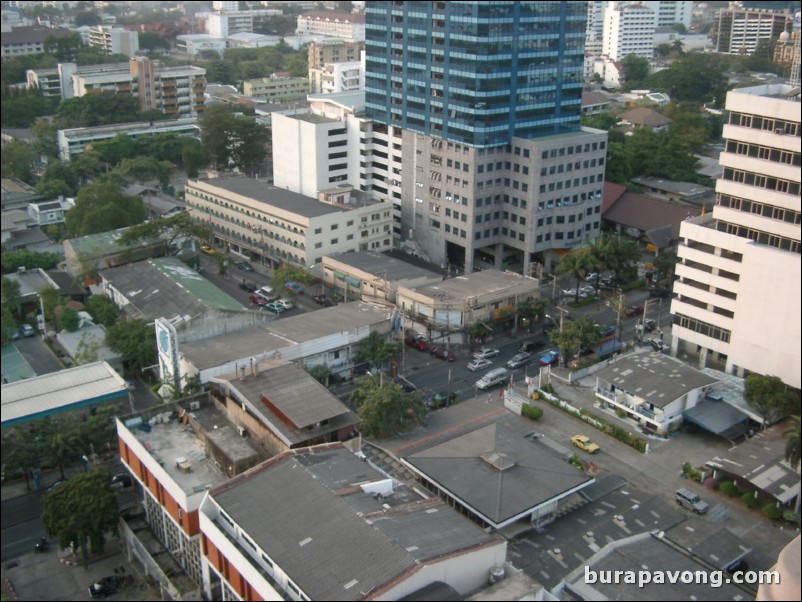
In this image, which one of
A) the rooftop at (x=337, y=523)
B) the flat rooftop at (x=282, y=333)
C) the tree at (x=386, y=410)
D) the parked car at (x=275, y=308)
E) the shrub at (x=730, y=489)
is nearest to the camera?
the rooftop at (x=337, y=523)

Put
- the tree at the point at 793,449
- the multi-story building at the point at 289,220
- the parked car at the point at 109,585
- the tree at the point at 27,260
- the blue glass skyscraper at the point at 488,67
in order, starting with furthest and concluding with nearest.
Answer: the multi-story building at the point at 289,220
the blue glass skyscraper at the point at 488,67
the tree at the point at 27,260
the tree at the point at 793,449
the parked car at the point at 109,585

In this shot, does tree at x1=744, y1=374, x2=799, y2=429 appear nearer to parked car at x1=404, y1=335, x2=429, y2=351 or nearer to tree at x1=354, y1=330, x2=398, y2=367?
tree at x1=354, y1=330, x2=398, y2=367

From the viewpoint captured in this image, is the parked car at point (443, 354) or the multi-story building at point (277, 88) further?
the multi-story building at point (277, 88)

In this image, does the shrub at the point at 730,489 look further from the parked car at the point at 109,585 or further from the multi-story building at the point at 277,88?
the multi-story building at the point at 277,88

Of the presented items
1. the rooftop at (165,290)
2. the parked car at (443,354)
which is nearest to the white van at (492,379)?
the parked car at (443,354)

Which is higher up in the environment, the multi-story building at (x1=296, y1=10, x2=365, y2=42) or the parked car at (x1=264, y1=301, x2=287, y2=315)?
the multi-story building at (x1=296, y1=10, x2=365, y2=42)

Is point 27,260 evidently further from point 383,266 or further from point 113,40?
point 113,40

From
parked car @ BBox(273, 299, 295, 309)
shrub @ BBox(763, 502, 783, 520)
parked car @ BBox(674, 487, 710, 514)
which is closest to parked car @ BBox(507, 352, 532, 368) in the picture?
parked car @ BBox(674, 487, 710, 514)

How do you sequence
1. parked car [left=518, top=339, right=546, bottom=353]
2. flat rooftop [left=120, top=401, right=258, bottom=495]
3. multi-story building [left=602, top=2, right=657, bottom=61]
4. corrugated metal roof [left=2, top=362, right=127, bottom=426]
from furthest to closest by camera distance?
1. multi-story building [left=602, top=2, right=657, bottom=61]
2. parked car [left=518, top=339, right=546, bottom=353]
3. corrugated metal roof [left=2, top=362, right=127, bottom=426]
4. flat rooftop [left=120, top=401, right=258, bottom=495]
